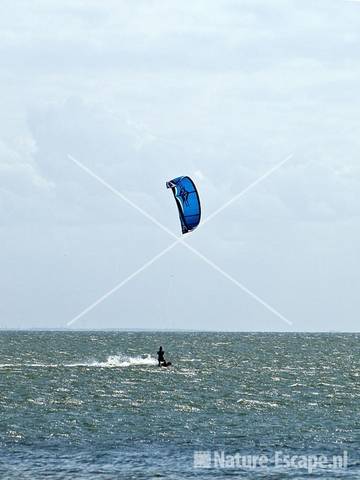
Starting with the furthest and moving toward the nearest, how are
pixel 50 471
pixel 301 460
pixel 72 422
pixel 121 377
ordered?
pixel 121 377 < pixel 72 422 < pixel 301 460 < pixel 50 471

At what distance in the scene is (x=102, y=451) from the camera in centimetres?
4150

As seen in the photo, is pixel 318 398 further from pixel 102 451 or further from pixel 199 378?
pixel 102 451

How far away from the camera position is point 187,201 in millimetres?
62312

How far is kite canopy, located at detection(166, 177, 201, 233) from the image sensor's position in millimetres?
61938

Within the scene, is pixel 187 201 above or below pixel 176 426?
above

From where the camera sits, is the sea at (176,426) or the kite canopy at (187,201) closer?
the sea at (176,426)

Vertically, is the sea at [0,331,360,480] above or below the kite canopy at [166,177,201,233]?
below

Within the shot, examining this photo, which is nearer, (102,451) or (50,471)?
(50,471)

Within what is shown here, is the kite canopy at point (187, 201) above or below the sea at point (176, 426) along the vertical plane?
above

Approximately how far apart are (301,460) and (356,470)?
9.51 ft

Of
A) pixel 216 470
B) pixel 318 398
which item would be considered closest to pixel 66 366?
pixel 318 398

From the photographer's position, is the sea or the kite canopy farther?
the kite canopy

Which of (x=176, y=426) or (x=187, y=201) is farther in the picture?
(x=187, y=201)

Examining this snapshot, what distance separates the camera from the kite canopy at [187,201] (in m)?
61.9
